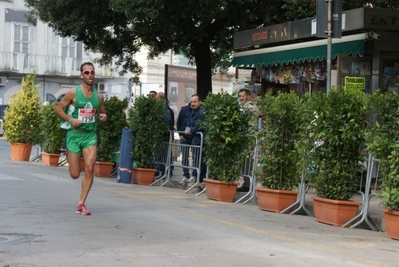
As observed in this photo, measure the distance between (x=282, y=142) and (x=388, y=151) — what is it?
263cm

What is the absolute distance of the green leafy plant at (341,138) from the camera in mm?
11461

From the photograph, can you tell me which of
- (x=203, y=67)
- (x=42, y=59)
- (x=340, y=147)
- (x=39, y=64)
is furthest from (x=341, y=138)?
(x=42, y=59)

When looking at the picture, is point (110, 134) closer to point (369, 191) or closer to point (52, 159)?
point (52, 159)

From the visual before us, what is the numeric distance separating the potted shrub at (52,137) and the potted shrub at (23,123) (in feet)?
3.23

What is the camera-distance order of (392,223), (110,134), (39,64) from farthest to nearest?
(39,64), (110,134), (392,223)

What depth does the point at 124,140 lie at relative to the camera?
17.6 meters

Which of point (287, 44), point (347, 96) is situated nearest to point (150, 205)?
point (347, 96)

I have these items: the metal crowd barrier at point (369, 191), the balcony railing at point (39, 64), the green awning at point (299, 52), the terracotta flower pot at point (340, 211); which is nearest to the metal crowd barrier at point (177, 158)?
the green awning at point (299, 52)

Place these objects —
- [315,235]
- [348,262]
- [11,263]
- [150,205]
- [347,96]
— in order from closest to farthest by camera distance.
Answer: [11,263], [348,262], [315,235], [347,96], [150,205]

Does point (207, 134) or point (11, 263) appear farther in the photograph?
point (207, 134)

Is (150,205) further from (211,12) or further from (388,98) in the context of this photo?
(211,12)

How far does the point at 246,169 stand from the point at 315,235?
14.2 feet

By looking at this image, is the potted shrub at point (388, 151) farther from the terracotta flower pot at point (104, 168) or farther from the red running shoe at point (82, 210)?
the terracotta flower pot at point (104, 168)

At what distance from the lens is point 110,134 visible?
61.8 feet
